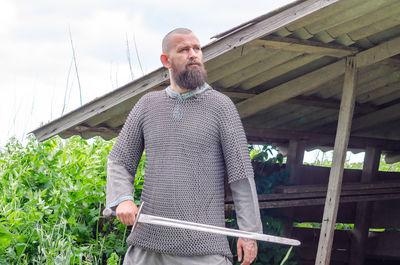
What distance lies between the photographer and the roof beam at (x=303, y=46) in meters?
4.76

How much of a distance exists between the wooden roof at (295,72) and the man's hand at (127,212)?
1.58 m

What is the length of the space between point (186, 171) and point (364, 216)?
5.37 metres

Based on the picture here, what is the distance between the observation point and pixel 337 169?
550 centimetres

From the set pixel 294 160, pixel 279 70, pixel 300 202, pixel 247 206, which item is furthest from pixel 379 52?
pixel 294 160

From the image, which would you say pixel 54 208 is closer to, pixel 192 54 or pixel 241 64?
pixel 241 64

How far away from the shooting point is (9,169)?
6324 mm

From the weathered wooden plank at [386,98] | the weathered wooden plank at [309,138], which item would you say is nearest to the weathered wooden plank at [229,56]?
the weathered wooden plank at [309,138]

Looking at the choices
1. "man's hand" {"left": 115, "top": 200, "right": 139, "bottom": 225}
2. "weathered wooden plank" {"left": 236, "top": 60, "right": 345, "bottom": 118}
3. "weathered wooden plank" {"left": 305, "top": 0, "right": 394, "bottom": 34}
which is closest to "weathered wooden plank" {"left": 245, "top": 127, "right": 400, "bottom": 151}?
"weathered wooden plank" {"left": 236, "top": 60, "right": 345, "bottom": 118}

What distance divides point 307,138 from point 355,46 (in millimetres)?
2413

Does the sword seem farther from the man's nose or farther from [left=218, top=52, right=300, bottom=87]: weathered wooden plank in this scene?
[left=218, top=52, right=300, bottom=87]: weathered wooden plank

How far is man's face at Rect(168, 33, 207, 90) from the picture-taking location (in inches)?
144

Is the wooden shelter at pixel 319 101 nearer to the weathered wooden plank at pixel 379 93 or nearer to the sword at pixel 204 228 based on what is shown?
the weathered wooden plank at pixel 379 93

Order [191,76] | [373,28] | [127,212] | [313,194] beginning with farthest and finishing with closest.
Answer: [313,194]
[373,28]
[191,76]
[127,212]

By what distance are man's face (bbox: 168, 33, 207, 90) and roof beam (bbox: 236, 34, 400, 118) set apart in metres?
2.17
